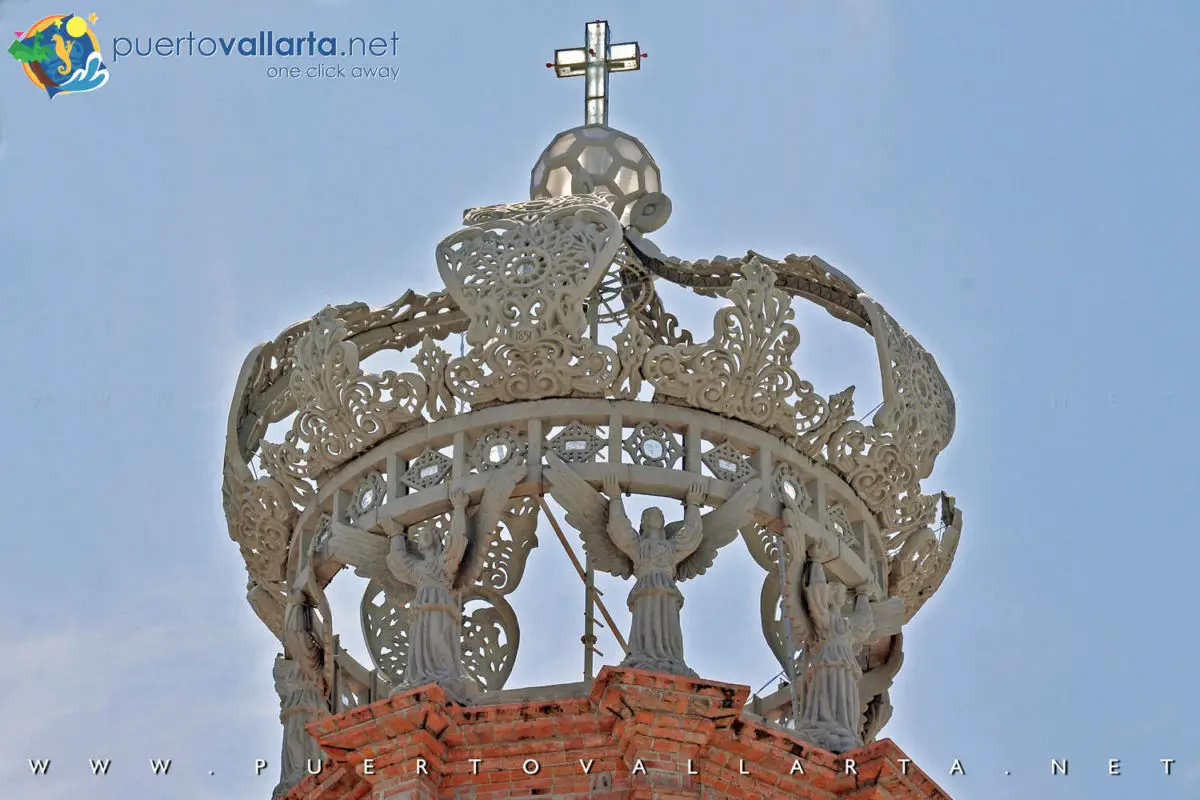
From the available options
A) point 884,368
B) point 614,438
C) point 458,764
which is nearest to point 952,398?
point 884,368

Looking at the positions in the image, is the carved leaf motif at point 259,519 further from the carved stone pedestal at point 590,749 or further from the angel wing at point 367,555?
the carved stone pedestal at point 590,749

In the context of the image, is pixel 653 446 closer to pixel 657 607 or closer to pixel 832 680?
pixel 657 607

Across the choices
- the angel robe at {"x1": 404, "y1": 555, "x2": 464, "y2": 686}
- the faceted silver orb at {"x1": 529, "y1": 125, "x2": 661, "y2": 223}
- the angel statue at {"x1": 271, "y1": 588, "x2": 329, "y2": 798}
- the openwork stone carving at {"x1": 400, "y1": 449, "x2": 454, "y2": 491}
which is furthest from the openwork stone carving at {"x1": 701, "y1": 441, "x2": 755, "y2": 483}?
the angel statue at {"x1": 271, "y1": 588, "x2": 329, "y2": 798}

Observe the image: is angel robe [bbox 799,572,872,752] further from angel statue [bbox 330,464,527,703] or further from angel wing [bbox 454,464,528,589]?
angel statue [bbox 330,464,527,703]

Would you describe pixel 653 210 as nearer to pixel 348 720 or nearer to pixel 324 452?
pixel 324 452

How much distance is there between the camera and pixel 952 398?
40344mm

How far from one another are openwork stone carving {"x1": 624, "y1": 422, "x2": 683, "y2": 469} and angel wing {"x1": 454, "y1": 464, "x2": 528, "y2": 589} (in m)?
1.21

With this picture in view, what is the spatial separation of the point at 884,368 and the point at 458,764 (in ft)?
23.7

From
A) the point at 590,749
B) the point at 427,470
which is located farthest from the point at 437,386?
the point at 590,749

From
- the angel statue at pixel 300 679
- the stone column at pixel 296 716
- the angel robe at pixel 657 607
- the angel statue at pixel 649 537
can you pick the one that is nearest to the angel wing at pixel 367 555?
the angel statue at pixel 300 679

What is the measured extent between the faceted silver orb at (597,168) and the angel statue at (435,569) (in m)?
5.14

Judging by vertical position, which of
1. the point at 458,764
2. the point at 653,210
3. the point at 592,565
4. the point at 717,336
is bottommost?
the point at 458,764

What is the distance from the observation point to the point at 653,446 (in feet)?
122

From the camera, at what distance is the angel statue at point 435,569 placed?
35938mm
